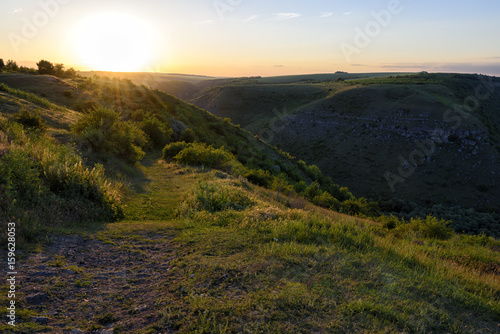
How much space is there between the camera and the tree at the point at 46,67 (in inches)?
1643

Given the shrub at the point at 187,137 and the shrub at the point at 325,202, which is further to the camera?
the shrub at the point at 187,137

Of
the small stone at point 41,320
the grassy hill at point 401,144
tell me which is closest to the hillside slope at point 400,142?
the grassy hill at point 401,144

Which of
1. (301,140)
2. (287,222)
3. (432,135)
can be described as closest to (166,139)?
(287,222)

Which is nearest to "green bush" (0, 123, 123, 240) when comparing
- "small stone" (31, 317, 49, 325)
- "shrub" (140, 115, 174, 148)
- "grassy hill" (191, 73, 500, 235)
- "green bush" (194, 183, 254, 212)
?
"green bush" (194, 183, 254, 212)

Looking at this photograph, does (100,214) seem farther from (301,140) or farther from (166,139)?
(301,140)

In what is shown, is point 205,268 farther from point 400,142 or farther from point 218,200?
point 400,142

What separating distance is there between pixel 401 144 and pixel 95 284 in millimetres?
58610

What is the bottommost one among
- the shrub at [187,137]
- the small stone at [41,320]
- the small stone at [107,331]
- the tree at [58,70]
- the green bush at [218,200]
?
the green bush at [218,200]

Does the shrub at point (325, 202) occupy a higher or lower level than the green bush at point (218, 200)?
lower

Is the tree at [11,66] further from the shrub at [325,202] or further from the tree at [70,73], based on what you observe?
the shrub at [325,202]

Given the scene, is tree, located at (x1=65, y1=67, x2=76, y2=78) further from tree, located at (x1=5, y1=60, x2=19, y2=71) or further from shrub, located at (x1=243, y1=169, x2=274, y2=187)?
shrub, located at (x1=243, y1=169, x2=274, y2=187)

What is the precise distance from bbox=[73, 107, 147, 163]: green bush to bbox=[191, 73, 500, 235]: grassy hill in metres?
37.4

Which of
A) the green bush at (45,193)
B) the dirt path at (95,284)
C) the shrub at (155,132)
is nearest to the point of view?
the dirt path at (95,284)

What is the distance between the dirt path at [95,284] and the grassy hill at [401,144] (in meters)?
41.6
